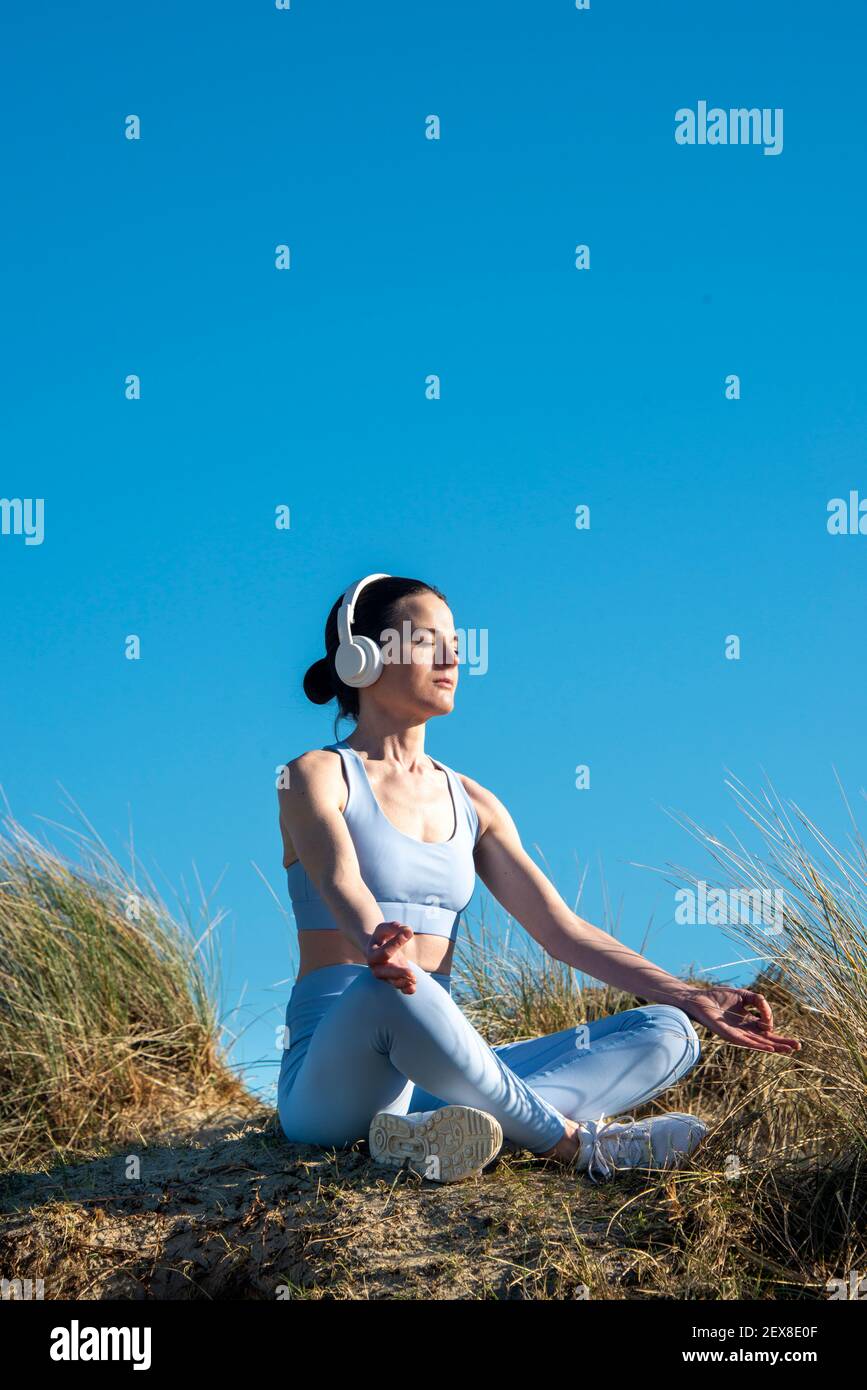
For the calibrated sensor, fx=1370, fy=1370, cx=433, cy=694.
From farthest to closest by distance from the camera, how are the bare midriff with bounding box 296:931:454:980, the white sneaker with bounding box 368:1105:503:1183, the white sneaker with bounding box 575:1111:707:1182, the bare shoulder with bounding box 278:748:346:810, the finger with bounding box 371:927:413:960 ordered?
the bare midriff with bounding box 296:931:454:980 → the bare shoulder with bounding box 278:748:346:810 → the white sneaker with bounding box 575:1111:707:1182 → the white sneaker with bounding box 368:1105:503:1183 → the finger with bounding box 371:927:413:960

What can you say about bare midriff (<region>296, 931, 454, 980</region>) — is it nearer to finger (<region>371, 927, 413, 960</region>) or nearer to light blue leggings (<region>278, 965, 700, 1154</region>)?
light blue leggings (<region>278, 965, 700, 1154</region>)

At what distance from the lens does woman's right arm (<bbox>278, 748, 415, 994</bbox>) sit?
335 cm

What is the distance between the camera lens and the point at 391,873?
4.07m

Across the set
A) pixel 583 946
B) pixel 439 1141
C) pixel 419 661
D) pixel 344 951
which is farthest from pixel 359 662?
pixel 439 1141

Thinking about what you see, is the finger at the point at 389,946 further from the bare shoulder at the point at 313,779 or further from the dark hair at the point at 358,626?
the dark hair at the point at 358,626

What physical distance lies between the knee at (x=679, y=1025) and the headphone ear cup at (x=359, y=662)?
4.24ft

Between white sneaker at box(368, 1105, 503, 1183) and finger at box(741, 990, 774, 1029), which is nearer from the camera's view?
white sneaker at box(368, 1105, 503, 1183)

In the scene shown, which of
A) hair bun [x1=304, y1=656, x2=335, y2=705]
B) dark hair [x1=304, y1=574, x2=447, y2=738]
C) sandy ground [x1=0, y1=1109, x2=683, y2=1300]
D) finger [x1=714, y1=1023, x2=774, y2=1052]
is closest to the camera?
sandy ground [x1=0, y1=1109, x2=683, y2=1300]

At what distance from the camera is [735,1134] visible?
3.99 metres

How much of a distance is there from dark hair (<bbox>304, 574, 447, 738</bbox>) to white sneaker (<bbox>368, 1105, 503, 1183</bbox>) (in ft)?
4.23

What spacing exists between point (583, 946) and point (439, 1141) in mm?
824

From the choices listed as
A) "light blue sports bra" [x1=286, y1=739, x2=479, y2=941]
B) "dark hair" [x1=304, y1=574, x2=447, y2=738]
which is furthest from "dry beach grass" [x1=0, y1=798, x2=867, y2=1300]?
"dark hair" [x1=304, y1=574, x2=447, y2=738]

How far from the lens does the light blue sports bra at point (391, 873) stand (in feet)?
13.3

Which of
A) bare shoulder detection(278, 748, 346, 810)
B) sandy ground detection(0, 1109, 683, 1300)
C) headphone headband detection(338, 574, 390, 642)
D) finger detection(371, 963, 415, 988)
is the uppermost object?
headphone headband detection(338, 574, 390, 642)
